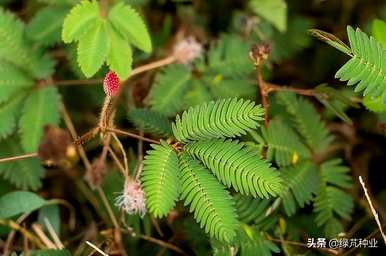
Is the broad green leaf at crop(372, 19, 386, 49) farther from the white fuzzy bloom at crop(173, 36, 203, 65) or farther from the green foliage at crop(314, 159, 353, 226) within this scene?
the white fuzzy bloom at crop(173, 36, 203, 65)

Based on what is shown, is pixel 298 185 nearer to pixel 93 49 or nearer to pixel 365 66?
pixel 365 66

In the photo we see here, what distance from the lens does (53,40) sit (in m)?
2.08

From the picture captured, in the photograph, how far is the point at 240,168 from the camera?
1555 mm

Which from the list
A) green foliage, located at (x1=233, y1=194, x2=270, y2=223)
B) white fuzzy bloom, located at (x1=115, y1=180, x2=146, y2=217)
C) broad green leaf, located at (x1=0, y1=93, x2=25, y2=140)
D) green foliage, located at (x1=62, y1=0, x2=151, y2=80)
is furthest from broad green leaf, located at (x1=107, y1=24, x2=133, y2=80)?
green foliage, located at (x1=233, y1=194, x2=270, y2=223)

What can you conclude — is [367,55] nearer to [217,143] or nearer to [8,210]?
[217,143]

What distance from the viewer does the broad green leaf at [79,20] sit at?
1.72m

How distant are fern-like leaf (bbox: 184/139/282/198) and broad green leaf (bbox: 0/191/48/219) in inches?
28.1

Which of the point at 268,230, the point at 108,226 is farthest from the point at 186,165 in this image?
the point at 108,226

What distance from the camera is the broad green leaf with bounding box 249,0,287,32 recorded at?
230cm

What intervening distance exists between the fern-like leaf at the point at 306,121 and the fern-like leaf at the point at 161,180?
0.64m

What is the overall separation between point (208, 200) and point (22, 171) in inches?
32.2

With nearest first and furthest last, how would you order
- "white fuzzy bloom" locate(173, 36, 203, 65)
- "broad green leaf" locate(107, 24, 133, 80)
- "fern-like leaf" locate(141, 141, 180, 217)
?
1. "fern-like leaf" locate(141, 141, 180, 217)
2. "broad green leaf" locate(107, 24, 133, 80)
3. "white fuzzy bloom" locate(173, 36, 203, 65)

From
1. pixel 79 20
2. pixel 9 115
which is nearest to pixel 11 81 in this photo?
pixel 9 115

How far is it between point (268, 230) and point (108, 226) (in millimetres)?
590
